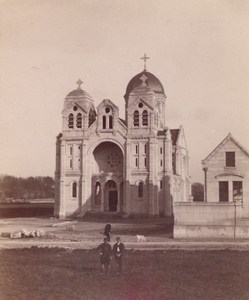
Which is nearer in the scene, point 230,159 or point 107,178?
point 230,159

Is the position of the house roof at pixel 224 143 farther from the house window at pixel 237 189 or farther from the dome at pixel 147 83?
the dome at pixel 147 83

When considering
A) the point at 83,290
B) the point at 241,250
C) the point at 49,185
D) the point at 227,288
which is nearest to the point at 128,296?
the point at 83,290

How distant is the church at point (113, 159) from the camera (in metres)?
52.5

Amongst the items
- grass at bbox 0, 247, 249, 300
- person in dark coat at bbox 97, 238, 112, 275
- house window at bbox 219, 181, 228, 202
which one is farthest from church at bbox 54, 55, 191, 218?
person in dark coat at bbox 97, 238, 112, 275

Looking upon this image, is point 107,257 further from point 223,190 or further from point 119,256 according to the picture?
A: point 223,190

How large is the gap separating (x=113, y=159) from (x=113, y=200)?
5.20m

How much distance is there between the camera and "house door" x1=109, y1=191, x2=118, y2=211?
55375 millimetres

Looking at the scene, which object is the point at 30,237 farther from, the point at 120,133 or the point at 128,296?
the point at 120,133

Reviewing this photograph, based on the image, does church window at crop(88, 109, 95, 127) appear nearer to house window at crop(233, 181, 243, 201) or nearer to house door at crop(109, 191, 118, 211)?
house door at crop(109, 191, 118, 211)

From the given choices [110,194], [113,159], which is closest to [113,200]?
[110,194]

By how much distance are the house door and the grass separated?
1308 inches

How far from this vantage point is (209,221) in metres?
28.1

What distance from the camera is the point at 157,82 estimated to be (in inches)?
2611


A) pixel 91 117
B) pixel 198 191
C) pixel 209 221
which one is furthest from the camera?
pixel 198 191
